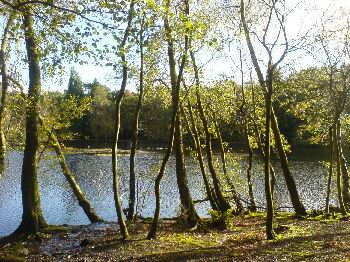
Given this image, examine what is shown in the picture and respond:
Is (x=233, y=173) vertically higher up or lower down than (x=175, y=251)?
higher up

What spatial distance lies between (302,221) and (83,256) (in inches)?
480

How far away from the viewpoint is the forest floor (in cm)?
1453

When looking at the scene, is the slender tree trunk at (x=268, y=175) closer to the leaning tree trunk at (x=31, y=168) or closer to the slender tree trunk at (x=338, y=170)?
the slender tree trunk at (x=338, y=170)

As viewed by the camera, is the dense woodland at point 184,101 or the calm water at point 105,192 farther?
the calm water at point 105,192

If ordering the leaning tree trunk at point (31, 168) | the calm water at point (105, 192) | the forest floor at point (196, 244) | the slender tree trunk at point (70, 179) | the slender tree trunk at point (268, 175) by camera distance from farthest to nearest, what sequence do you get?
the calm water at point (105, 192)
the slender tree trunk at point (70, 179)
the leaning tree trunk at point (31, 168)
the slender tree trunk at point (268, 175)
the forest floor at point (196, 244)

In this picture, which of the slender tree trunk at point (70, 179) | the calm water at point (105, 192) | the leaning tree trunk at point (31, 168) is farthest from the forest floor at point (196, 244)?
the calm water at point (105, 192)

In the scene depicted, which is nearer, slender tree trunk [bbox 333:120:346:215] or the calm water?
slender tree trunk [bbox 333:120:346:215]

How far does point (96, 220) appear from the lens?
24.4 metres

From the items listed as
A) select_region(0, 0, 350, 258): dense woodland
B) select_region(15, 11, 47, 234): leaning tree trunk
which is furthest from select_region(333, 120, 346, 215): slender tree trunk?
select_region(15, 11, 47, 234): leaning tree trunk

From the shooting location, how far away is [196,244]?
1755 cm

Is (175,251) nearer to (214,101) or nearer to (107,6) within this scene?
(107,6)

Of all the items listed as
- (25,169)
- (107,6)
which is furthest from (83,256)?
(107,6)

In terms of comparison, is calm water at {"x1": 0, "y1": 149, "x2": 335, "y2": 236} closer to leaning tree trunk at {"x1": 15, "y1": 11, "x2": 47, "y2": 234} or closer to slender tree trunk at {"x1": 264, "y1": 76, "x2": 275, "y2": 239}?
leaning tree trunk at {"x1": 15, "y1": 11, "x2": 47, "y2": 234}

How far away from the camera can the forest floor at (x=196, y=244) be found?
1453 cm
